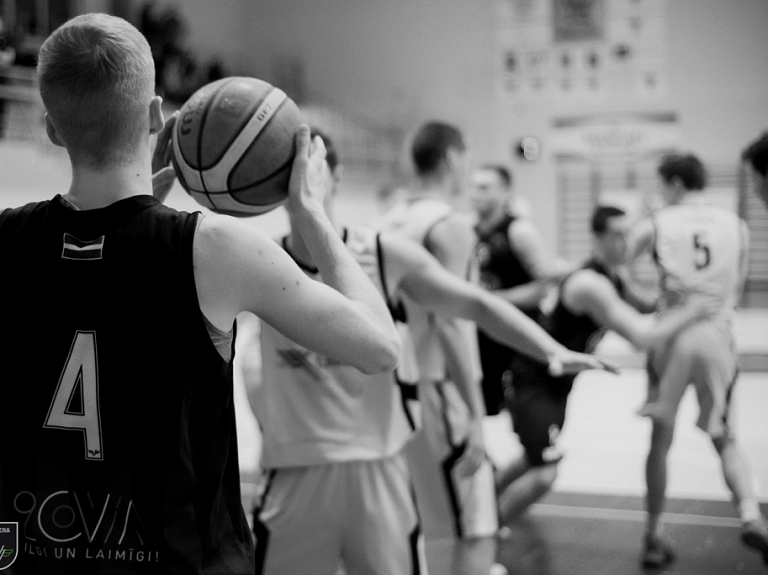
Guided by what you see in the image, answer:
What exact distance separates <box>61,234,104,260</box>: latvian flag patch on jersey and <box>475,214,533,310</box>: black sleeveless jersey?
A: 15.4 ft

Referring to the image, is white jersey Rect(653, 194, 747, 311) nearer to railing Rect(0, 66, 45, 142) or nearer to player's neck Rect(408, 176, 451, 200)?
player's neck Rect(408, 176, 451, 200)

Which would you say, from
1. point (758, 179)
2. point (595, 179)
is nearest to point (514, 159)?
point (595, 179)

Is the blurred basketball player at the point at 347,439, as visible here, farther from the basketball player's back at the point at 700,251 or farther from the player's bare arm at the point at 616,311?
the basketball player's back at the point at 700,251

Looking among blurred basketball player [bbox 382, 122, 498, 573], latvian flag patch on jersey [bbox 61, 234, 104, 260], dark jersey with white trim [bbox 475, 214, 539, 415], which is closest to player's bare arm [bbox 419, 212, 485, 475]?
blurred basketball player [bbox 382, 122, 498, 573]

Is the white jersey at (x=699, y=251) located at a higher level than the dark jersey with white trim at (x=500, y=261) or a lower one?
higher

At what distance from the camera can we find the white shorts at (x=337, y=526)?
2.43 metres

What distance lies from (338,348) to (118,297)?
378 mm

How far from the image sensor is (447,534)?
3227 mm

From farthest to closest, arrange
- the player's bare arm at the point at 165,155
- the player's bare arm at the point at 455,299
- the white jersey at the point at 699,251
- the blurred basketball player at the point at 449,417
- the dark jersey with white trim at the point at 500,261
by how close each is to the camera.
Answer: the dark jersey with white trim at the point at 500,261 < the white jersey at the point at 699,251 < the blurred basketball player at the point at 449,417 < the player's bare arm at the point at 455,299 < the player's bare arm at the point at 165,155

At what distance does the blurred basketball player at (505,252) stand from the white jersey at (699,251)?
1002mm

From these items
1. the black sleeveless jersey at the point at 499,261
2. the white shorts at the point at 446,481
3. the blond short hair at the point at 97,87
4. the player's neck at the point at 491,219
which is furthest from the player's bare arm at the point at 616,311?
the blond short hair at the point at 97,87

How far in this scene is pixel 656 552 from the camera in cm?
421

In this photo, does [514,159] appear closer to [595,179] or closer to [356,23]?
[595,179]

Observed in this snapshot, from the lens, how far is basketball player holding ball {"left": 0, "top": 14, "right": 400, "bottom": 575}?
4.58 feet
